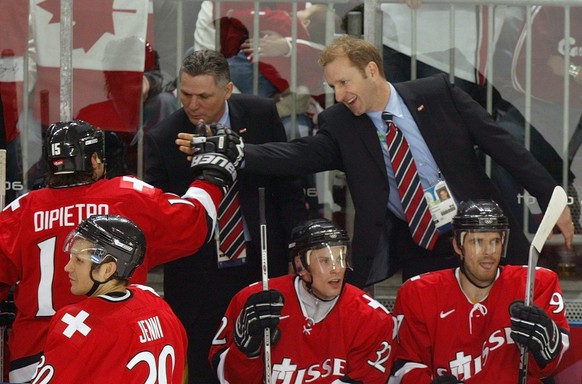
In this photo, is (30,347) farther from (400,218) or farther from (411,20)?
(411,20)

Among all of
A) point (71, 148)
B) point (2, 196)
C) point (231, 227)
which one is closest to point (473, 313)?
point (231, 227)

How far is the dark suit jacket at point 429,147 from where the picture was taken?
16.3ft

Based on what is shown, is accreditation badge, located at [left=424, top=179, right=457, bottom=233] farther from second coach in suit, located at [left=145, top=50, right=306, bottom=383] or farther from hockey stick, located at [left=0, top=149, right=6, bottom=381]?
hockey stick, located at [left=0, top=149, right=6, bottom=381]

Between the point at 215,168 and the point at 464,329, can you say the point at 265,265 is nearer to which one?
the point at 215,168

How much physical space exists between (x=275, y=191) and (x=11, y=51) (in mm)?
1209

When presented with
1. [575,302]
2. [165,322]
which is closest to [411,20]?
[575,302]

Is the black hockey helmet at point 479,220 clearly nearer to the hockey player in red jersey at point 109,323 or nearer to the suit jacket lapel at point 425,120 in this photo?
the suit jacket lapel at point 425,120

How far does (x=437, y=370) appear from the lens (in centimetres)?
473

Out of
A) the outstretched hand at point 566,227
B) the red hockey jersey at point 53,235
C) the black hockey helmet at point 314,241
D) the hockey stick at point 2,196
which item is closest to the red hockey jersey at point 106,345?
the red hockey jersey at point 53,235

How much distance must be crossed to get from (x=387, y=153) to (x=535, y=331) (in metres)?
0.96

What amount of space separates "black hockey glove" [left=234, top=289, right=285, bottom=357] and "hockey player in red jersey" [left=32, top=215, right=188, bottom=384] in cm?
55

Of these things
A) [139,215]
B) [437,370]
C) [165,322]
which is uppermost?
[139,215]

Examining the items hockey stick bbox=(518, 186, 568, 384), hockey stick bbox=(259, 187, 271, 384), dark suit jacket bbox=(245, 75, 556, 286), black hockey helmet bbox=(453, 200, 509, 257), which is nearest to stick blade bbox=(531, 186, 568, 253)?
hockey stick bbox=(518, 186, 568, 384)

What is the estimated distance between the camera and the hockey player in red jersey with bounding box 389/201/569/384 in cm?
471
